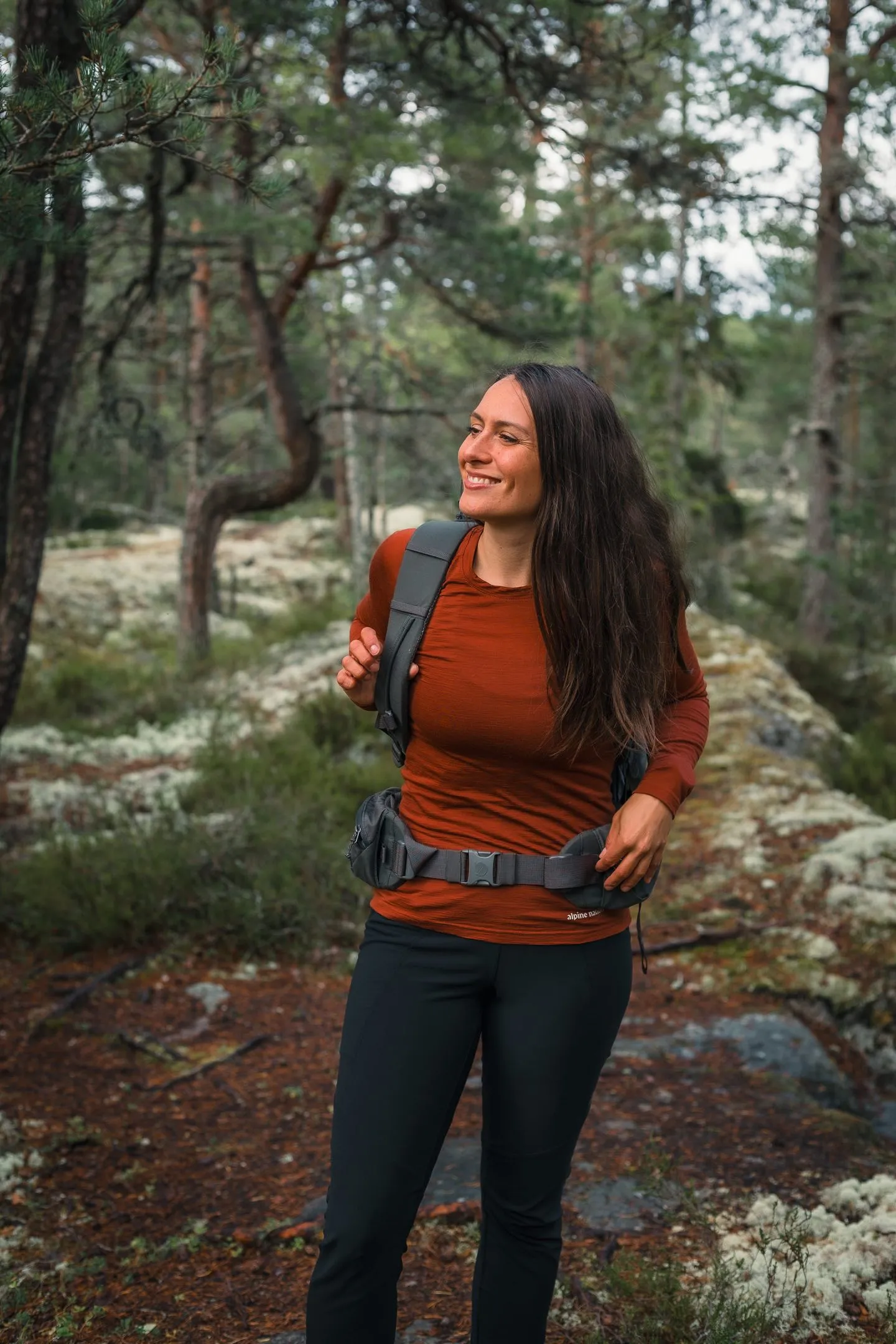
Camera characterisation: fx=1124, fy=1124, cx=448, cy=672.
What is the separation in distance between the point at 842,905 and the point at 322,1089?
291cm

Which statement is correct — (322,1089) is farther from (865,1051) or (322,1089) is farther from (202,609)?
(202,609)

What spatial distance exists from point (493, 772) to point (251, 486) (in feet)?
35.7

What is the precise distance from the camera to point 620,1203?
3.54 metres

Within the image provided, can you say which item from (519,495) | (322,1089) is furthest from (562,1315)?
(519,495)

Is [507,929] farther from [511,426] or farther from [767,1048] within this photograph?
[767,1048]

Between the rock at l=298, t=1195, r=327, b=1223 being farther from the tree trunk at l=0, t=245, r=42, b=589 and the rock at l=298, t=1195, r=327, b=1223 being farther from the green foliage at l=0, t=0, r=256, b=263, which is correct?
the tree trunk at l=0, t=245, r=42, b=589

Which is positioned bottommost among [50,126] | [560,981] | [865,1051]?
[865,1051]

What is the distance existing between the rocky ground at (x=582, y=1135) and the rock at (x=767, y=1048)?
13mm

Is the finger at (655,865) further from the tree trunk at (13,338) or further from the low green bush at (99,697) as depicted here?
the low green bush at (99,697)

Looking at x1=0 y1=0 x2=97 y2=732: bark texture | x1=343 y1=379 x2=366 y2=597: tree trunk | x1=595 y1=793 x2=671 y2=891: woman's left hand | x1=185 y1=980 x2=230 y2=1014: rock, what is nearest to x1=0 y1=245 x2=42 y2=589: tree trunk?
x1=0 y1=0 x2=97 y2=732: bark texture

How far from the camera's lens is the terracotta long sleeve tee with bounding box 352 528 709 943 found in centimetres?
219

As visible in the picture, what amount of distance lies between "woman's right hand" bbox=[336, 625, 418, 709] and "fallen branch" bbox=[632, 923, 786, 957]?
3.82 m

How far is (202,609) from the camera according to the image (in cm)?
1299

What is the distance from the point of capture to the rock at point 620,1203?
11.2ft
